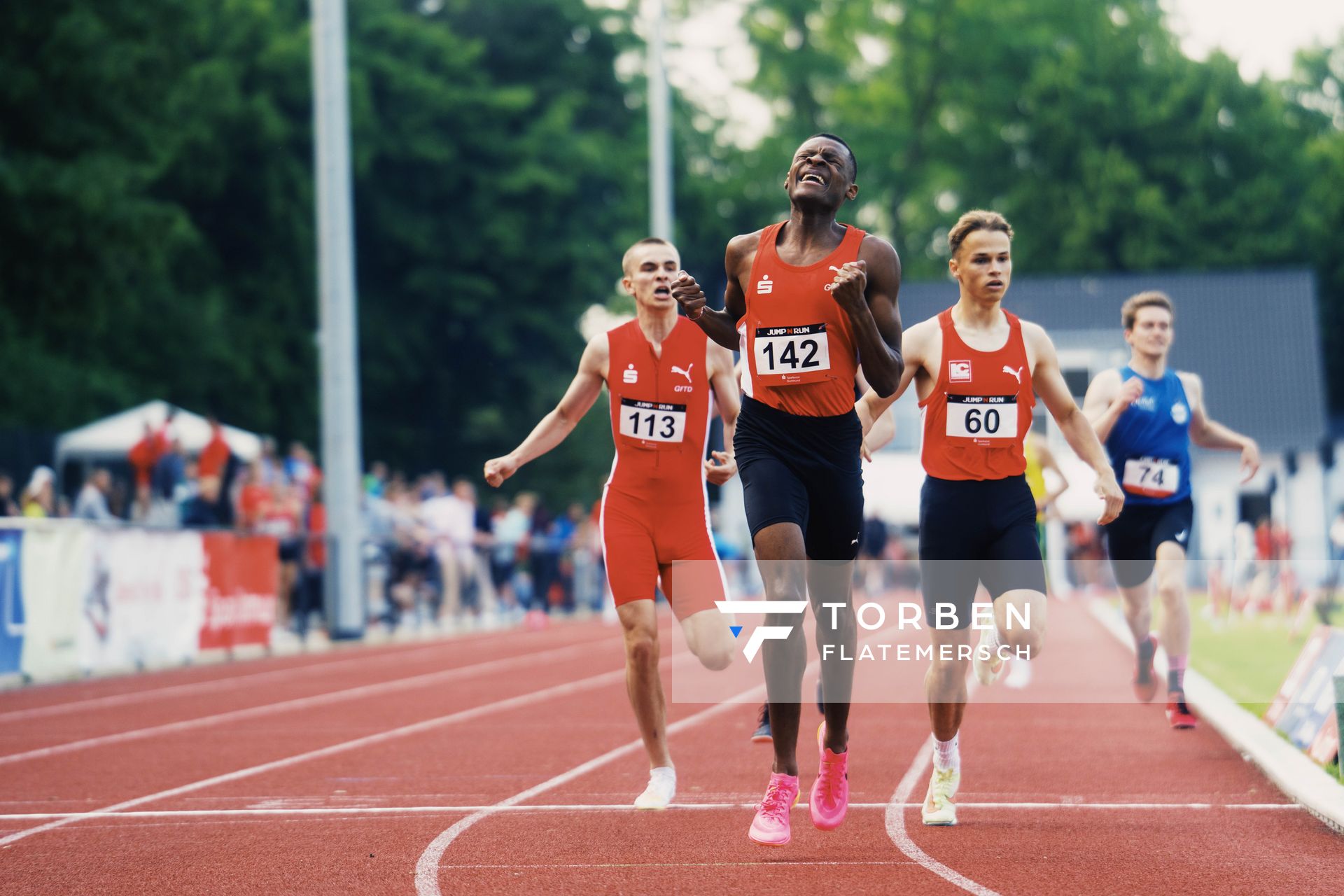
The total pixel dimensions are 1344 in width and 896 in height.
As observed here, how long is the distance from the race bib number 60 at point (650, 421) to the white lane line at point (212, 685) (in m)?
7.59

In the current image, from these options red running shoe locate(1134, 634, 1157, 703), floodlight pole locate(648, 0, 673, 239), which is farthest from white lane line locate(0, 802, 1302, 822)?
floodlight pole locate(648, 0, 673, 239)

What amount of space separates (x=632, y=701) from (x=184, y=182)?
3454cm

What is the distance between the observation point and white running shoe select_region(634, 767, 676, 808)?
813 centimetres

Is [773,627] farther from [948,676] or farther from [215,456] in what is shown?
[215,456]

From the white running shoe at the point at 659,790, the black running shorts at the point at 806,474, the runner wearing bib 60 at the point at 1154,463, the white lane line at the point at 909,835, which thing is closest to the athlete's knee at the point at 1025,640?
the black running shorts at the point at 806,474

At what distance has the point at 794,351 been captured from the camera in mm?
7055

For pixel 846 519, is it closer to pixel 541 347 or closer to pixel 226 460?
pixel 226 460

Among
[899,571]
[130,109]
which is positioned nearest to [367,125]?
[130,109]

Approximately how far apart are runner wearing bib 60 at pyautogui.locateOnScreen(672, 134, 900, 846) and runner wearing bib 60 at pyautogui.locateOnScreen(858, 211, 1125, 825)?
1.46 feet

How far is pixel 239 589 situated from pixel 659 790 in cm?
1349

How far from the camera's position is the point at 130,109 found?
103ft

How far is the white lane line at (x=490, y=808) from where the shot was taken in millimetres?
8234

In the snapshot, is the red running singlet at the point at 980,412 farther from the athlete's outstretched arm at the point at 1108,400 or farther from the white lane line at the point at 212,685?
the white lane line at the point at 212,685

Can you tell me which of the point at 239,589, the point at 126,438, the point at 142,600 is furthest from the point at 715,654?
the point at 126,438
